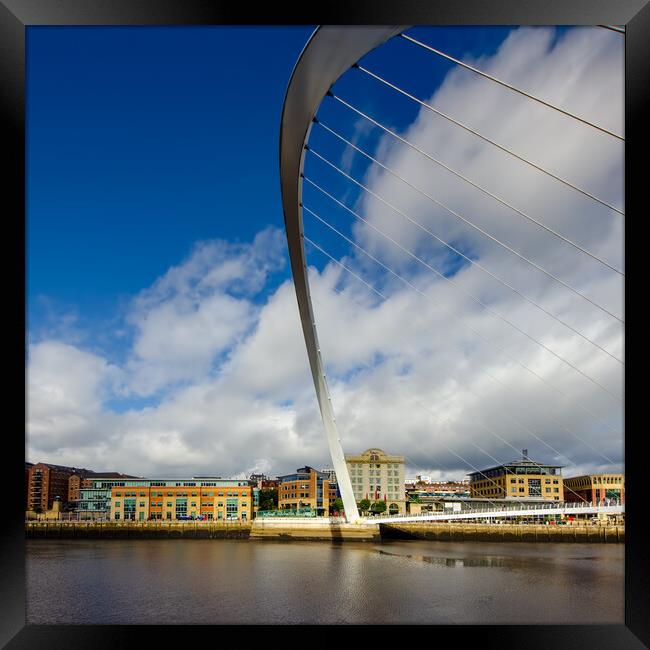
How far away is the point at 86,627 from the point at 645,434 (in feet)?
12.7

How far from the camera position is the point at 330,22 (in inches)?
165

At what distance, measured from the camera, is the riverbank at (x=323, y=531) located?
24.1 metres

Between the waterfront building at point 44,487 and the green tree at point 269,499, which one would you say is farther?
the waterfront building at point 44,487

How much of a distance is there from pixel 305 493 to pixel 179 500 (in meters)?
11.1

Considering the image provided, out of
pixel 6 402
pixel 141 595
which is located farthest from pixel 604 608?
pixel 6 402

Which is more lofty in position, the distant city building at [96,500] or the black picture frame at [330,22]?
the black picture frame at [330,22]

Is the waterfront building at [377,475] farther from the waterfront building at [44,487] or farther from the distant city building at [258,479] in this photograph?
the waterfront building at [44,487]

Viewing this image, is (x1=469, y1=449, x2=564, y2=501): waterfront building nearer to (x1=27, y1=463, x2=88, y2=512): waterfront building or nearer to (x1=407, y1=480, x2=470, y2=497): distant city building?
(x1=407, y1=480, x2=470, y2=497): distant city building

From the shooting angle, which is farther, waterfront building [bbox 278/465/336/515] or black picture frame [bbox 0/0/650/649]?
waterfront building [bbox 278/465/336/515]

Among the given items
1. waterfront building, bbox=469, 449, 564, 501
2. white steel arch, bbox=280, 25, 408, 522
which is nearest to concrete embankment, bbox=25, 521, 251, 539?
white steel arch, bbox=280, 25, 408, 522

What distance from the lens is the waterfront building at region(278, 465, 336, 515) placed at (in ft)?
162

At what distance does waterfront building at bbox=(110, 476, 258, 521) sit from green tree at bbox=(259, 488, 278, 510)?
7.10 m

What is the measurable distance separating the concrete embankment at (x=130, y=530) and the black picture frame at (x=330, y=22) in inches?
1083

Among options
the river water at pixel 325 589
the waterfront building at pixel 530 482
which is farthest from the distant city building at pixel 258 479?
the river water at pixel 325 589
